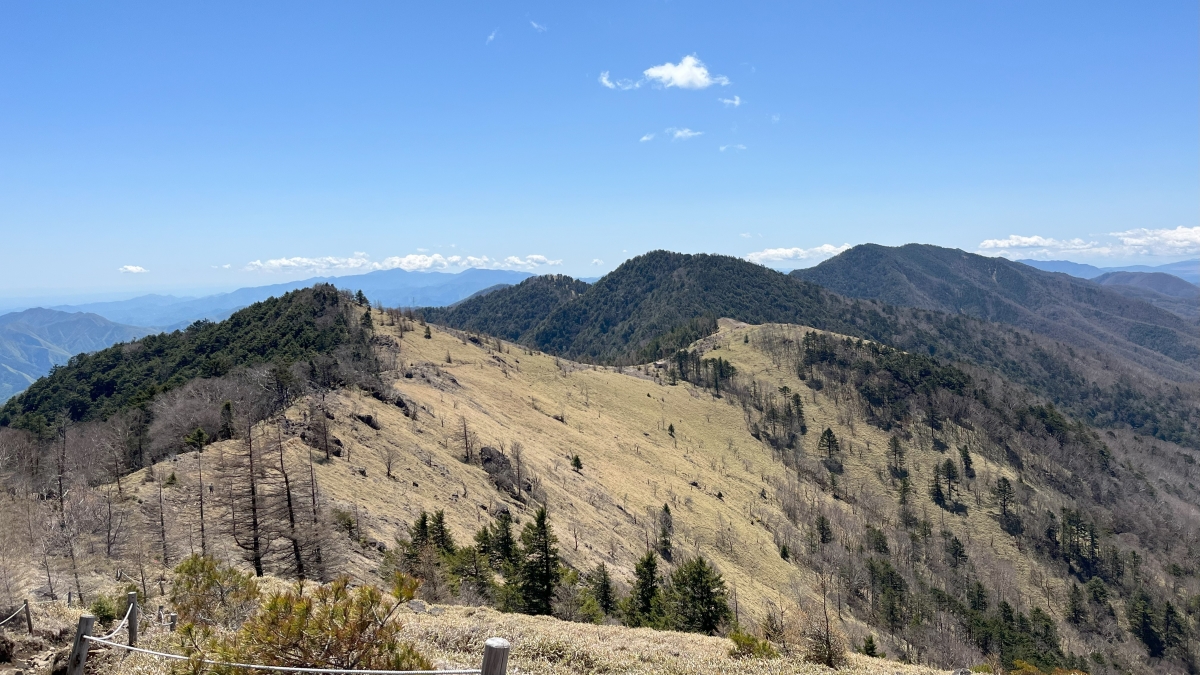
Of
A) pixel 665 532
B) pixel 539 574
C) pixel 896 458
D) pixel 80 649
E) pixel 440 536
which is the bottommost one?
pixel 896 458

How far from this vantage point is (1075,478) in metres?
156

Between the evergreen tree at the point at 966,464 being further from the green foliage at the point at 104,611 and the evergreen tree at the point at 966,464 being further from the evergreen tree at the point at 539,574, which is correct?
the green foliage at the point at 104,611

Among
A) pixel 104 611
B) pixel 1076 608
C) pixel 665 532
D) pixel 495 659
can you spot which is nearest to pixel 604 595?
pixel 104 611

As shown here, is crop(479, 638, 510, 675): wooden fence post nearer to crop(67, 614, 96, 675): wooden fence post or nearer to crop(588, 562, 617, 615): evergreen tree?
crop(67, 614, 96, 675): wooden fence post

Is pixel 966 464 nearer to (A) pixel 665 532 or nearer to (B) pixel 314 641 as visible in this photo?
(A) pixel 665 532

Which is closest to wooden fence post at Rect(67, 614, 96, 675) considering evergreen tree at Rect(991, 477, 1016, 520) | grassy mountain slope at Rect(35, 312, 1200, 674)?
grassy mountain slope at Rect(35, 312, 1200, 674)

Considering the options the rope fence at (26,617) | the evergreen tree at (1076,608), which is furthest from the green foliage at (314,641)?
the evergreen tree at (1076,608)

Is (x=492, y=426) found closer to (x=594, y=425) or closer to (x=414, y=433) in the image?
(x=414, y=433)

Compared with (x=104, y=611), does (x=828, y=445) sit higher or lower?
lower

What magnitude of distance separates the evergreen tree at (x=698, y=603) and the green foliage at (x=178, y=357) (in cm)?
7041

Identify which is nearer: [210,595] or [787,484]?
[210,595]

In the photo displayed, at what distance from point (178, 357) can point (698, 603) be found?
107 meters

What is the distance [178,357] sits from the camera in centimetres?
10156

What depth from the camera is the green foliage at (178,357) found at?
287 ft
